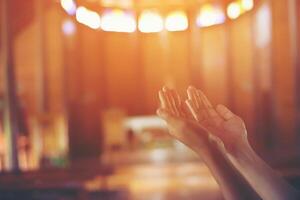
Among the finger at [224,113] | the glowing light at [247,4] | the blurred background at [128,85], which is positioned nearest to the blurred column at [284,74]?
the blurred background at [128,85]

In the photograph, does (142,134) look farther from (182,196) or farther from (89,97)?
(182,196)

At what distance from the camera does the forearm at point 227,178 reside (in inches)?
46.6

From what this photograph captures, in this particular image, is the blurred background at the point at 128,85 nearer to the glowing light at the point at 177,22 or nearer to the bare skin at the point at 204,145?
the glowing light at the point at 177,22

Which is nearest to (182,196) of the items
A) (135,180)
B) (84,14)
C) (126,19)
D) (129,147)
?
(135,180)

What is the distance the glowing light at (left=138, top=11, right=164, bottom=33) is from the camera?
9491 mm

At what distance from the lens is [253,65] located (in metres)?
7.82

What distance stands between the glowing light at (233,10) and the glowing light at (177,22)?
0.91 meters

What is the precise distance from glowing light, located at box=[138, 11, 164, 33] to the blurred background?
24mm

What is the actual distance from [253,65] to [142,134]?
246cm

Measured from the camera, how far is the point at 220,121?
5.03 feet

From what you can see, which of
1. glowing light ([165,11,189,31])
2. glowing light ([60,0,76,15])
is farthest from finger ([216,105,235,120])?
glowing light ([165,11,189,31])

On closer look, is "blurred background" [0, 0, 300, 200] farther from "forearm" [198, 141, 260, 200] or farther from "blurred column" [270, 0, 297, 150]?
"forearm" [198, 141, 260, 200]

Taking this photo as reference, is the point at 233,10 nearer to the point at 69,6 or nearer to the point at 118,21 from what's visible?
the point at 118,21

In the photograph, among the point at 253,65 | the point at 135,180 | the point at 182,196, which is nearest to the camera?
the point at 182,196
